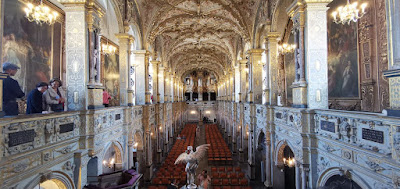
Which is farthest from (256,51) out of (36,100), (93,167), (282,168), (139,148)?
(36,100)

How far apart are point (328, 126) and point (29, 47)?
1085 centimetres

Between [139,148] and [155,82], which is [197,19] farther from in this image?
[139,148]

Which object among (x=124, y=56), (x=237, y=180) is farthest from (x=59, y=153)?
(x=237, y=180)

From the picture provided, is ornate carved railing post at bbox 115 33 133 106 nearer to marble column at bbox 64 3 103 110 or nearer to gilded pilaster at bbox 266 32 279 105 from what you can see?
marble column at bbox 64 3 103 110

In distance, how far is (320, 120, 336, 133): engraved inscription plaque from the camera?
5.24 metres

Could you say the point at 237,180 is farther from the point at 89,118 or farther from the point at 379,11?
the point at 379,11

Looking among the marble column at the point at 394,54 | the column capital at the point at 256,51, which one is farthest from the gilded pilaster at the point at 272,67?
the marble column at the point at 394,54

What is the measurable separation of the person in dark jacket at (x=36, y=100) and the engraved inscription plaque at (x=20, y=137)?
142 cm

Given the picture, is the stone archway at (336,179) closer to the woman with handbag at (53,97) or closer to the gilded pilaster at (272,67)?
the gilded pilaster at (272,67)

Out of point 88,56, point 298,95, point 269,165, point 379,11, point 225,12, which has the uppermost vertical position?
point 225,12

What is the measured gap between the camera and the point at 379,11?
23.6 feet

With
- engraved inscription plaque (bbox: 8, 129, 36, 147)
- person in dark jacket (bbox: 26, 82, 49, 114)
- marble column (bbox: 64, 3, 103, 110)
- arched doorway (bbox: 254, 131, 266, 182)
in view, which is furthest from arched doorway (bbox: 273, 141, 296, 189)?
person in dark jacket (bbox: 26, 82, 49, 114)

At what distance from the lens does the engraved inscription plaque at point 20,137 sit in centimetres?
387

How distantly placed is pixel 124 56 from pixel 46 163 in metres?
6.40
